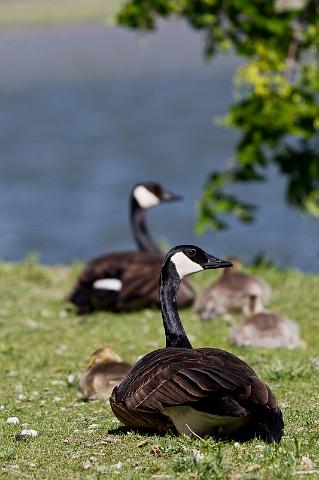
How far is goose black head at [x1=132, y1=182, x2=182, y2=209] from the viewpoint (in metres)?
14.4

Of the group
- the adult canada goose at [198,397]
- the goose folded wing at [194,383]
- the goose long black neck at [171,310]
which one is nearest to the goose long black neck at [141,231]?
the goose long black neck at [171,310]

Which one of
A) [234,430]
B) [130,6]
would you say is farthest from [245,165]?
[234,430]

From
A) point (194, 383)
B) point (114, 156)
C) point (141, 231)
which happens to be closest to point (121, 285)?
point (141, 231)

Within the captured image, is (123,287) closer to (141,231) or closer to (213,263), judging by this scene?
(141,231)

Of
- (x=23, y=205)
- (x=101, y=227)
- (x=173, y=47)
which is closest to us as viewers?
(x=101, y=227)

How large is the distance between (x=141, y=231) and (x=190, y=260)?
6.79 m

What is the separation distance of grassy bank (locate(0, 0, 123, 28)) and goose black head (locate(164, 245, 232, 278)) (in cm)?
9143

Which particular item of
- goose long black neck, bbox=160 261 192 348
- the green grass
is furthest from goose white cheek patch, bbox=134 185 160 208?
goose long black neck, bbox=160 261 192 348

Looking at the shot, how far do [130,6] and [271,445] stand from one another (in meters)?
10.7

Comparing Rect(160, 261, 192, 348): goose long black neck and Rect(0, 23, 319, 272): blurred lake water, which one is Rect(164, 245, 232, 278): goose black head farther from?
Rect(0, 23, 319, 272): blurred lake water

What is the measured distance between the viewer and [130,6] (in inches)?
610

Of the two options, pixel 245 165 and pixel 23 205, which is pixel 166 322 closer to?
pixel 245 165

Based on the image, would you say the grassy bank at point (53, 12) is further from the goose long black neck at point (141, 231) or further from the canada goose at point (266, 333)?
the canada goose at point (266, 333)

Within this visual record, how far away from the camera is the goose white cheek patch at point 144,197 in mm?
14422
